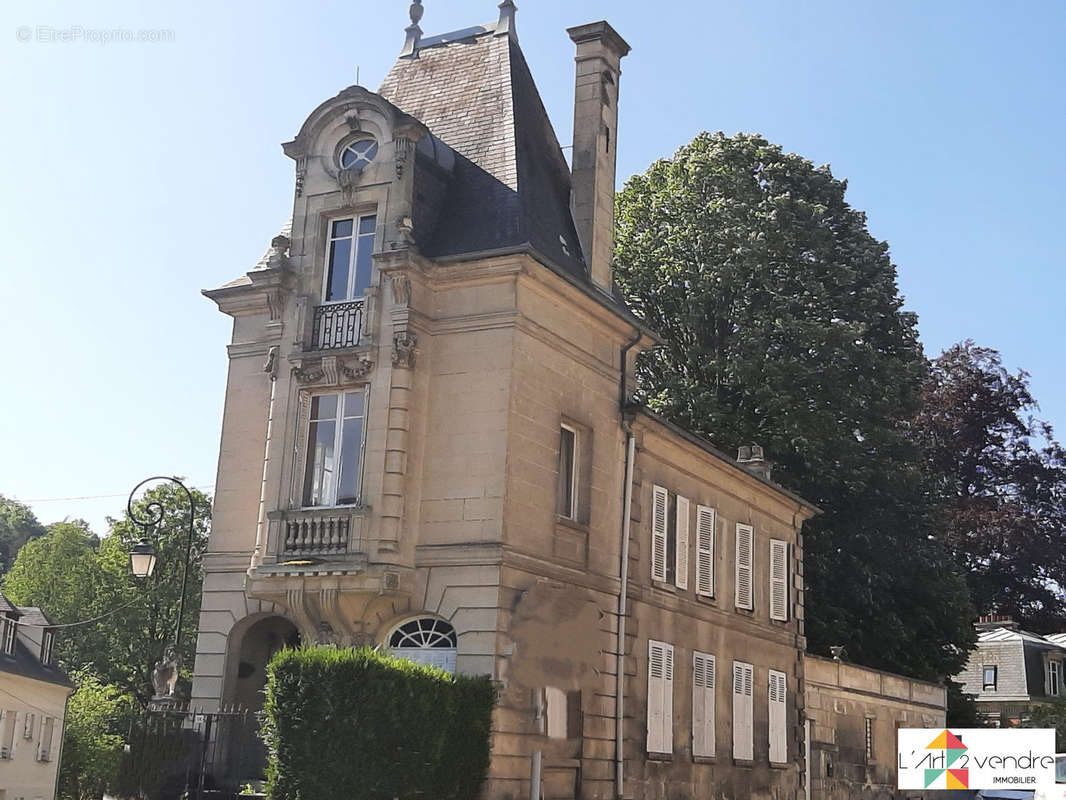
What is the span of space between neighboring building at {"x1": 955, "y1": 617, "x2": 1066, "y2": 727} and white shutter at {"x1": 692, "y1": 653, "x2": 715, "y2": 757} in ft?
129

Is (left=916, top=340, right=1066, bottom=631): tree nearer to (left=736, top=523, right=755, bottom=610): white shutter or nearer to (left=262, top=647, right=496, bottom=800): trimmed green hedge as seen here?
(left=736, top=523, right=755, bottom=610): white shutter

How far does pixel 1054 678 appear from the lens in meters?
61.9

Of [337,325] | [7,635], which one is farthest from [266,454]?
[7,635]

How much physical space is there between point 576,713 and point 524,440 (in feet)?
13.9

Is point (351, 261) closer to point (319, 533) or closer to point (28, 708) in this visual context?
point (319, 533)

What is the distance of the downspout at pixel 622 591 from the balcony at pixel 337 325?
4.79 metres

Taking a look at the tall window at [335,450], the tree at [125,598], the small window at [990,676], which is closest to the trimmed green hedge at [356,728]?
the tall window at [335,450]

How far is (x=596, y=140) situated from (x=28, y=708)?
97.4 feet

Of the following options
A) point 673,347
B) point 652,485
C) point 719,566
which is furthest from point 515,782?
point 673,347

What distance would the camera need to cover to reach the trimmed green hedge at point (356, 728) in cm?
1650

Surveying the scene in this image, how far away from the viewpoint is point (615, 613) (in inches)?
861

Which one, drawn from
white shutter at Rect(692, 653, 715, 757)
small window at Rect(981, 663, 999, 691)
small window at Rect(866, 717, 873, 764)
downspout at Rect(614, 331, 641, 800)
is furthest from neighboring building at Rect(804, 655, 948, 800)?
small window at Rect(981, 663, 999, 691)

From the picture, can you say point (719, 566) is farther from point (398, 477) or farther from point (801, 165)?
point (801, 165)

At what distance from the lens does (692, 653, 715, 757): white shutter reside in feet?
78.9
